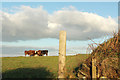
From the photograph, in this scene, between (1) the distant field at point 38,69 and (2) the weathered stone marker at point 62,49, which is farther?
(1) the distant field at point 38,69

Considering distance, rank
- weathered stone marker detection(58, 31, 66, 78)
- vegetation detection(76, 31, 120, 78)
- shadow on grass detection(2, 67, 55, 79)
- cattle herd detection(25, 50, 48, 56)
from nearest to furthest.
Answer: weathered stone marker detection(58, 31, 66, 78)
vegetation detection(76, 31, 120, 78)
shadow on grass detection(2, 67, 55, 79)
cattle herd detection(25, 50, 48, 56)

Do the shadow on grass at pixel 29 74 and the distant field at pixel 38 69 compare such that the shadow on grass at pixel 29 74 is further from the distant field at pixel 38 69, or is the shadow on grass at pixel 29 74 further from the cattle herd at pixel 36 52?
the cattle herd at pixel 36 52

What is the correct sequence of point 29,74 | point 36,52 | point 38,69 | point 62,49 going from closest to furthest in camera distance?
point 62,49 < point 29,74 < point 38,69 < point 36,52

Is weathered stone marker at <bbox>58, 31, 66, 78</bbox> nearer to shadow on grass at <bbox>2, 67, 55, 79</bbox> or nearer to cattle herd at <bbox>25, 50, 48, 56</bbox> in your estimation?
shadow on grass at <bbox>2, 67, 55, 79</bbox>

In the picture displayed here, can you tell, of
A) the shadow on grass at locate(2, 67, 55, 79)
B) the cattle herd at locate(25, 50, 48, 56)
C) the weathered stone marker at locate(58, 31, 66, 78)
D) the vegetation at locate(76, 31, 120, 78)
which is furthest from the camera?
the cattle herd at locate(25, 50, 48, 56)

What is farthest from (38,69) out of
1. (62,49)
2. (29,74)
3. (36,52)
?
(36,52)

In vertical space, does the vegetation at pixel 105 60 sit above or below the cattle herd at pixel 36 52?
above

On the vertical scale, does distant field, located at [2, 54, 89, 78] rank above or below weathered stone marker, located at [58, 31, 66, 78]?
below

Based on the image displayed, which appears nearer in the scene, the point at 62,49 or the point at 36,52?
the point at 62,49

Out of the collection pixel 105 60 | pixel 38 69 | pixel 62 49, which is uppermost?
pixel 62 49

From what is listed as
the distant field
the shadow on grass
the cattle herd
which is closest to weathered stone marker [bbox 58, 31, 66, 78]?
the distant field

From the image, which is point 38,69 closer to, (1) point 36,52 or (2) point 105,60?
(2) point 105,60

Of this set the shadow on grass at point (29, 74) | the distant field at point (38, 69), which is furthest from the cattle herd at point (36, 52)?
the shadow on grass at point (29, 74)

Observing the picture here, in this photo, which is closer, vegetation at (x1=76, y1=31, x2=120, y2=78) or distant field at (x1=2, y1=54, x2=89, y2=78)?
vegetation at (x1=76, y1=31, x2=120, y2=78)
